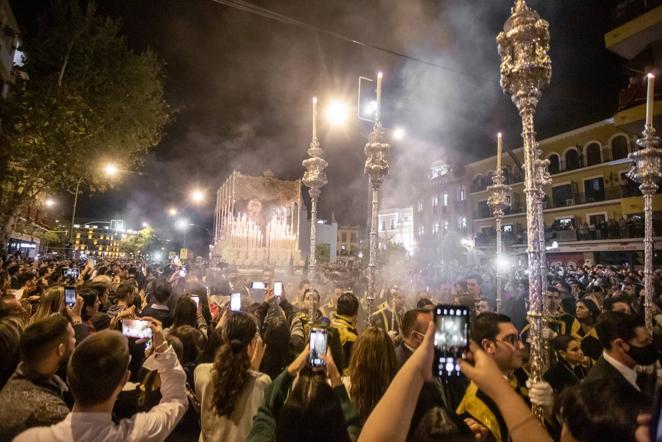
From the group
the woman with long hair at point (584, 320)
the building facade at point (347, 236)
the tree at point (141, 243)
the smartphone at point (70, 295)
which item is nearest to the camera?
the woman with long hair at point (584, 320)

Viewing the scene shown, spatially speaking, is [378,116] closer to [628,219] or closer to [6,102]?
[6,102]

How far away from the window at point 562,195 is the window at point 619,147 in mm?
4706

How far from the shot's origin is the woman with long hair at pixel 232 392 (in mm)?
2643

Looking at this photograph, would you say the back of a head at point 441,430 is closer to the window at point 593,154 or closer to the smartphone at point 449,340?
the smartphone at point 449,340

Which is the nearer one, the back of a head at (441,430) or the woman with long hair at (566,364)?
the back of a head at (441,430)

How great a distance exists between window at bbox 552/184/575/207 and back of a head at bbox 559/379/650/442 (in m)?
37.4

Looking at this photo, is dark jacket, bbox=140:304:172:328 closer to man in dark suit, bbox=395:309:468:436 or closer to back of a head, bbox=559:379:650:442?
man in dark suit, bbox=395:309:468:436

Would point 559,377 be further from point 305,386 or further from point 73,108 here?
point 73,108

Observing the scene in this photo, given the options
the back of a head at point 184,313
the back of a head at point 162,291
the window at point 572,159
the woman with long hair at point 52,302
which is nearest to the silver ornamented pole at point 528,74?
the back of a head at point 184,313

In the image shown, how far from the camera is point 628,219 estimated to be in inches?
1009

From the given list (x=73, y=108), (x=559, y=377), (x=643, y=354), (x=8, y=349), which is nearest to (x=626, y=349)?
(x=643, y=354)

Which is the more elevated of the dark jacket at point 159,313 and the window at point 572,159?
the window at point 572,159

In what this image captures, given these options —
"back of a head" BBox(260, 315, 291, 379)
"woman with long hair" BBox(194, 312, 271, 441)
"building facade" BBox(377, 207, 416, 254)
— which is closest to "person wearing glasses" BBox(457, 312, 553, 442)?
"woman with long hair" BBox(194, 312, 271, 441)

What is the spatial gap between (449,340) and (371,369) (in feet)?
4.25
